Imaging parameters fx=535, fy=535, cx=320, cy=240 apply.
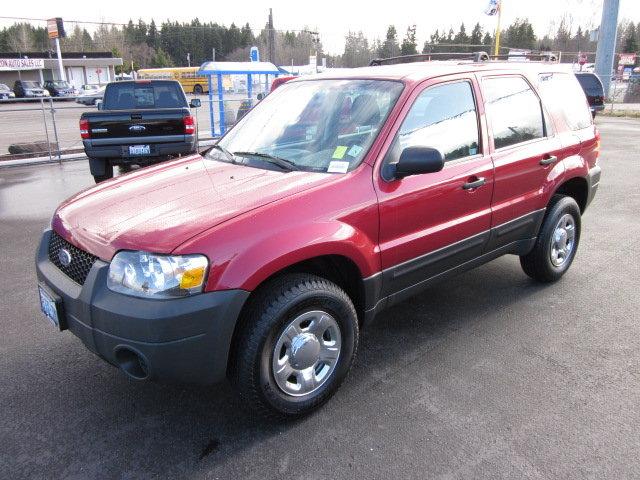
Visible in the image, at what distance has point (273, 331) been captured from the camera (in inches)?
105

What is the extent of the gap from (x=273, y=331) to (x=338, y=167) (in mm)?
1033

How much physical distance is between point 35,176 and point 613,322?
33.8 feet

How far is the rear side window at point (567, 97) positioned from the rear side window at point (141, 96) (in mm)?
7982

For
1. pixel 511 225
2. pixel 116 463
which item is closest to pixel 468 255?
pixel 511 225

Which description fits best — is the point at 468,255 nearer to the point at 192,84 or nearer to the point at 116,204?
the point at 116,204

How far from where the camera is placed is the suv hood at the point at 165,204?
2.56 metres

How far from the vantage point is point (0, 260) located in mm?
5516

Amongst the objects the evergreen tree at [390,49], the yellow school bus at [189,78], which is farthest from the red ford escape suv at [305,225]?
the evergreen tree at [390,49]

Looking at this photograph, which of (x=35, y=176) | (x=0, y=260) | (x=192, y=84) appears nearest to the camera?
(x=0, y=260)

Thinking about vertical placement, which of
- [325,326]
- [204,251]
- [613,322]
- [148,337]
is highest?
A: [204,251]

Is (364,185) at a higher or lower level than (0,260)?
higher

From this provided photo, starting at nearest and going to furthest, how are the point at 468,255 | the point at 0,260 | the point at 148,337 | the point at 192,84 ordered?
the point at 148,337, the point at 468,255, the point at 0,260, the point at 192,84

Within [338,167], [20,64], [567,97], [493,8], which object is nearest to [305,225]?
[338,167]

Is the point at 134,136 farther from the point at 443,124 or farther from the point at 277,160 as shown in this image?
the point at 443,124
